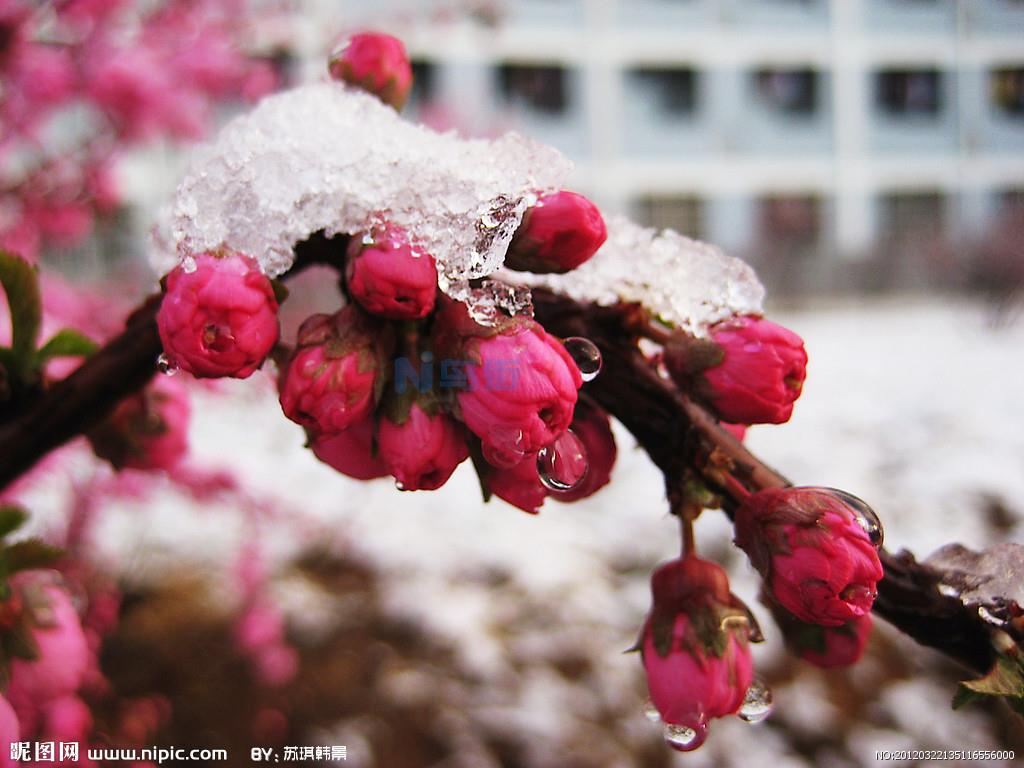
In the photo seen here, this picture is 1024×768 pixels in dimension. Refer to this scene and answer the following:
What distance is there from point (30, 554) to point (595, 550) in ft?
9.79

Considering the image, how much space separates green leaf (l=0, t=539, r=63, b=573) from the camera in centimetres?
64

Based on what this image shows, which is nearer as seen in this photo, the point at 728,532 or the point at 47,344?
the point at 47,344

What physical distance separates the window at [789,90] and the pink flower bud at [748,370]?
16.5 m

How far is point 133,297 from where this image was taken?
9.47 ft

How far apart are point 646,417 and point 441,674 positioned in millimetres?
2278

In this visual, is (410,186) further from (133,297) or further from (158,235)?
(133,297)

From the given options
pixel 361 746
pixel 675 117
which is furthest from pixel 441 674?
pixel 675 117

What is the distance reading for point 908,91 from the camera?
15.5 meters

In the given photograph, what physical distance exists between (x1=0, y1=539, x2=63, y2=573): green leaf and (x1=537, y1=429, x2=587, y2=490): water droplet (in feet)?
1.43

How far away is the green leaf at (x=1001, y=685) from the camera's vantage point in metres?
0.47

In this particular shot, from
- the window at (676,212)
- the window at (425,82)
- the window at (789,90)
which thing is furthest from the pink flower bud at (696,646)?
the window at (789,90)

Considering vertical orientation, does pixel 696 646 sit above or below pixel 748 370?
below

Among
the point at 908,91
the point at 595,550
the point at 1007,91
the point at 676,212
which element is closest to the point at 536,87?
the point at 676,212
